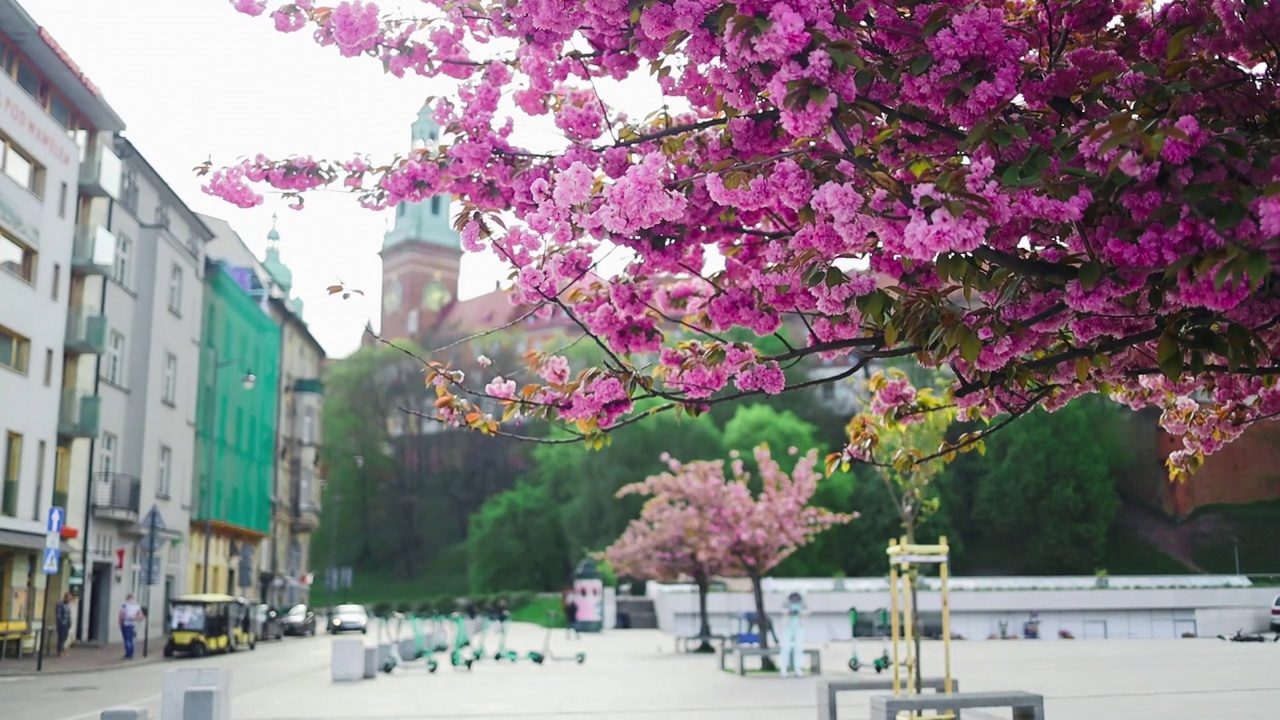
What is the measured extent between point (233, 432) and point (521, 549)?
20881mm

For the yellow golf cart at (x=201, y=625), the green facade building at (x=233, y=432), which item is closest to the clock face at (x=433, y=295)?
the green facade building at (x=233, y=432)

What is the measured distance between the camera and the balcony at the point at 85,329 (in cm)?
3641

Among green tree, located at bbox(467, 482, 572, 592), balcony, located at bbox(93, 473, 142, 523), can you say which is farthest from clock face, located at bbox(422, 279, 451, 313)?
balcony, located at bbox(93, 473, 142, 523)

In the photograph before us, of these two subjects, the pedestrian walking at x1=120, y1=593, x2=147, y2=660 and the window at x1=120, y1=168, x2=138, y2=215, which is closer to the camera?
the pedestrian walking at x1=120, y1=593, x2=147, y2=660

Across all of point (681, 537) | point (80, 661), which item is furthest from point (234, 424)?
point (681, 537)

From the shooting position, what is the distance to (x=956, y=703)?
34.1 ft

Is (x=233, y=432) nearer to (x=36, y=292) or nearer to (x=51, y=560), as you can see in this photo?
(x=36, y=292)

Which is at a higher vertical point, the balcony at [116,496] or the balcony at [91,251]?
the balcony at [91,251]

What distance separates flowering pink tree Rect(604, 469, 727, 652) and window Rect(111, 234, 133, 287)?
17956 millimetres

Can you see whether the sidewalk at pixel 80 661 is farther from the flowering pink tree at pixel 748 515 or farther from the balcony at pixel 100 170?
the flowering pink tree at pixel 748 515

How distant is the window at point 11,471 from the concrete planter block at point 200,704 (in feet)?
82.2

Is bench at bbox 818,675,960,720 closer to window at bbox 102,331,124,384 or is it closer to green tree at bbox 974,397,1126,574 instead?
window at bbox 102,331,124,384

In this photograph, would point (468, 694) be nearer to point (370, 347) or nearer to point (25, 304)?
point (25, 304)

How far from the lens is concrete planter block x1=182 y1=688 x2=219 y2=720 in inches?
396
